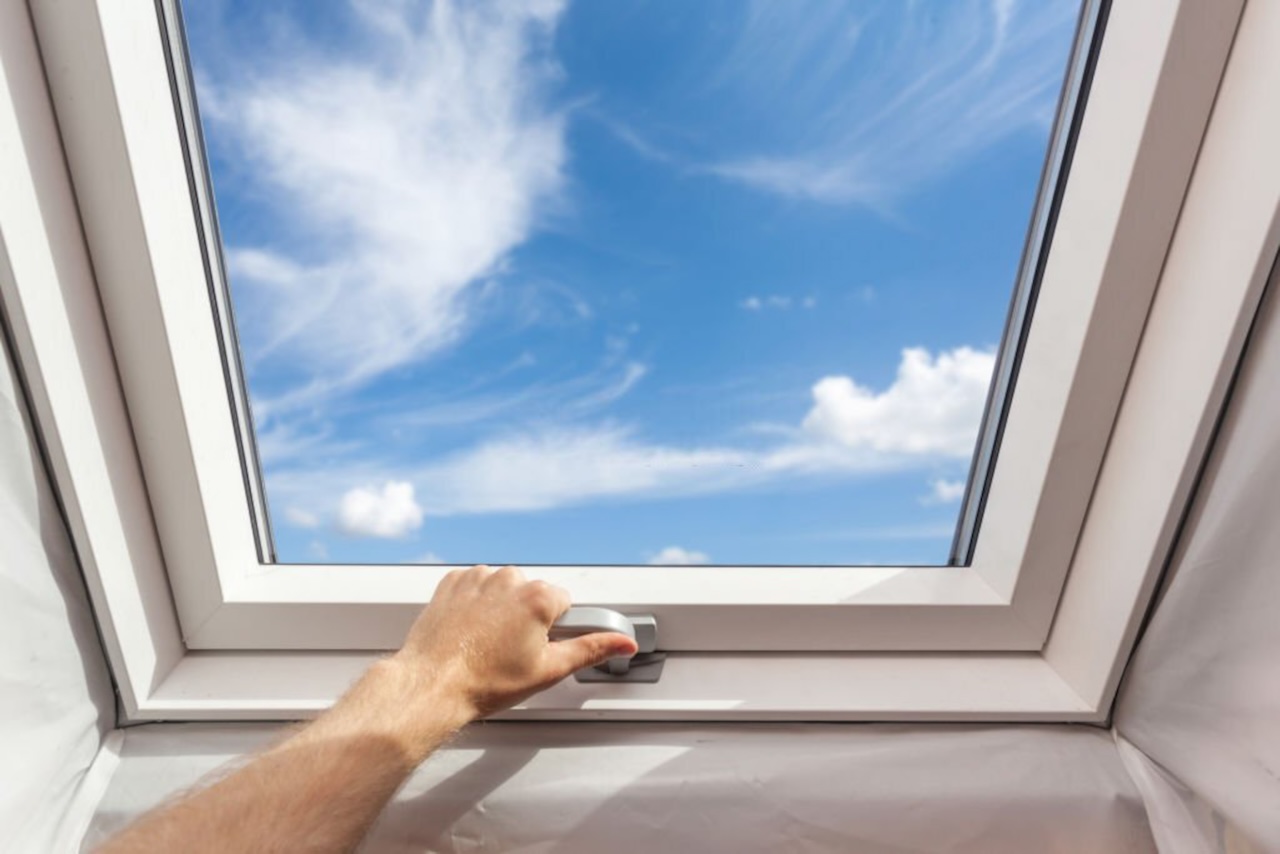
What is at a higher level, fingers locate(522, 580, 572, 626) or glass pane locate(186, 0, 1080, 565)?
glass pane locate(186, 0, 1080, 565)

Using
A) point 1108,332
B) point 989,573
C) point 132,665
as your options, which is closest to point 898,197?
point 1108,332

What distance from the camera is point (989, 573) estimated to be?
0.67 metres

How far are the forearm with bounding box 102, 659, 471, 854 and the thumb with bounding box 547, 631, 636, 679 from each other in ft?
0.25

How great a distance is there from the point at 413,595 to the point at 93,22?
0.46 m

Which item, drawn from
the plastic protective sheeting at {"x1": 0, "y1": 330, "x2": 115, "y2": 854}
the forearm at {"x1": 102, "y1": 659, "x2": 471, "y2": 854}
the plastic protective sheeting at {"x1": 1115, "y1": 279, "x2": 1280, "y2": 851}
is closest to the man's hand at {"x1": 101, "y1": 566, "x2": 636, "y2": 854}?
the forearm at {"x1": 102, "y1": 659, "x2": 471, "y2": 854}

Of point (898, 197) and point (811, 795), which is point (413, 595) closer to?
point (811, 795)

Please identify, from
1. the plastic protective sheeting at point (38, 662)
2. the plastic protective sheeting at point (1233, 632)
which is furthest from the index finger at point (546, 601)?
the plastic protective sheeting at point (1233, 632)

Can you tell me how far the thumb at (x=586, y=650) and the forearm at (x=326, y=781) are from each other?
0.25 feet

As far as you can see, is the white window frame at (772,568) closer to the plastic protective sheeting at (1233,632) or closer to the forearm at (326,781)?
the plastic protective sheeting at (1233,632)

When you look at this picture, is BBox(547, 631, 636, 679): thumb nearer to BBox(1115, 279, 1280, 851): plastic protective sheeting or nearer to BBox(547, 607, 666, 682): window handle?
BBox(547, 607, 666, 682): window handle

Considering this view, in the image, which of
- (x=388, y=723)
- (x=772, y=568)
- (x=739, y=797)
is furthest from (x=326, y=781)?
(x=772, y=568)

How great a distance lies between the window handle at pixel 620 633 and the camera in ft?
1.86

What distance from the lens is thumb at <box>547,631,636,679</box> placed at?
0.54 m

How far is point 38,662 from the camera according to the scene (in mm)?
517
